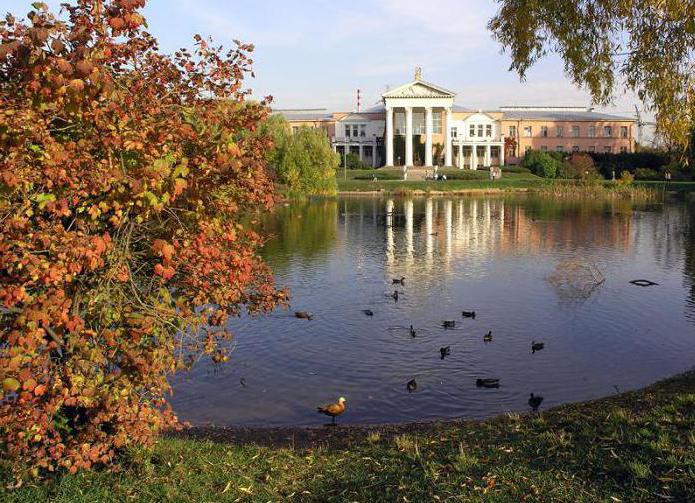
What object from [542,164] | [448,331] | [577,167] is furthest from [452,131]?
[448,331]

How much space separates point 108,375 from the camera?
6.26m

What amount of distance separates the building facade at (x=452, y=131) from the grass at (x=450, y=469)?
3457 inches

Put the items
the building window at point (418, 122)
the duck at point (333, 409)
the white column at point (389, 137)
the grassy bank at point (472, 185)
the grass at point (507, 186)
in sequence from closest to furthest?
the duck at point (333, 409) → the grass at point (507, 186) → the grassy bank at point (472, 185) → the white column at point (389, 137) → the building window at point (418, 122)

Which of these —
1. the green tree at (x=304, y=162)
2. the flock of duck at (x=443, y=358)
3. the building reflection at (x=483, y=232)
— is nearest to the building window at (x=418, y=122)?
the building reflection at (x=483, y=232)

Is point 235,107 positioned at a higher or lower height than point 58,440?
higher

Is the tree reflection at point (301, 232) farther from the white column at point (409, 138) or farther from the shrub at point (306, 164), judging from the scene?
the white column at point (409, 138)

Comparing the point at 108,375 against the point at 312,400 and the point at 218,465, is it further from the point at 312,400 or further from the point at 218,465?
the point at 312,400

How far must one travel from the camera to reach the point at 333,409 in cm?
1189

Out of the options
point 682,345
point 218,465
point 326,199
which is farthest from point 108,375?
point 326,199

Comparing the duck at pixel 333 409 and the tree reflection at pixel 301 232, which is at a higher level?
the tree reflection at pixel 301 232

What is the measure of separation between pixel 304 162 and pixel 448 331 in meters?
36.2

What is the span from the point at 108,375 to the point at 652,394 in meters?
7.39

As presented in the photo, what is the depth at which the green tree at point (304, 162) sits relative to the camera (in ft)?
169

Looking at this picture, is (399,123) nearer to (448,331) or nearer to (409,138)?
(409,138)
